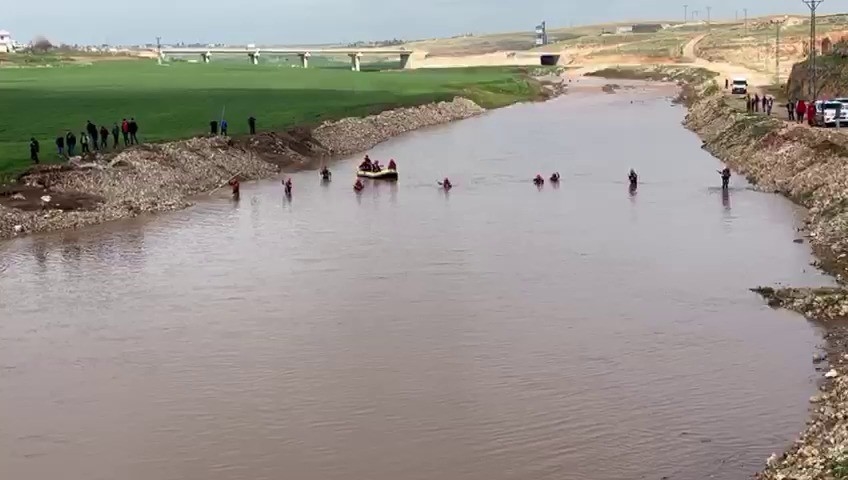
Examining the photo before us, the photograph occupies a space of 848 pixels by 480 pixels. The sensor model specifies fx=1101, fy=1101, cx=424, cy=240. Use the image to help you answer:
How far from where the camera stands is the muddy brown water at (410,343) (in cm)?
1712

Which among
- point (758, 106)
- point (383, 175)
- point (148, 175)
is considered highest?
point (758, 106)

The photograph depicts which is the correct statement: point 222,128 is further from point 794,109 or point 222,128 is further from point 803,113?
point 794,109

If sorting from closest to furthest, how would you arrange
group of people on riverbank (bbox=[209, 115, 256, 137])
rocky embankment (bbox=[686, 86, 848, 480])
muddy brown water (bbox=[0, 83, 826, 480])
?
1. rocky embankment (bbox=[686, 86, 848, 480])
2. muddy brown water (bbox=[0, 83, 826, 480])
3. group of people on riverbank (bbox=[209, 115, 256, 137])

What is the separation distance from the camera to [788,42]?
154 m

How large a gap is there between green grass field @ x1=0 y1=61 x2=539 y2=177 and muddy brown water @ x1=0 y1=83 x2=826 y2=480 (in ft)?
48.1

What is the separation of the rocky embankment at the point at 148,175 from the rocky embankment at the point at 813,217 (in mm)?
21969

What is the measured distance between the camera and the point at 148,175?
45.3 metres

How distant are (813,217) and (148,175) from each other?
1019 inches

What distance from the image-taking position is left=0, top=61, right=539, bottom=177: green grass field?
185 feet

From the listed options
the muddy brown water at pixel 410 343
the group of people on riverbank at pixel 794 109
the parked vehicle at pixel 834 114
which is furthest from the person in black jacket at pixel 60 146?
the parked vehicle at pixel 834 114

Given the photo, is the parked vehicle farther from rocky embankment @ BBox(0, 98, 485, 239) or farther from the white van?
the white van

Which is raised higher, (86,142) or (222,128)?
(86,142)

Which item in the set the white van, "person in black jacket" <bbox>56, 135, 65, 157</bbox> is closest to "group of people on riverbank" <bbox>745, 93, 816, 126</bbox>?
the white van

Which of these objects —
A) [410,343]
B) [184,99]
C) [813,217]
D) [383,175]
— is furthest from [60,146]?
[184,99]
